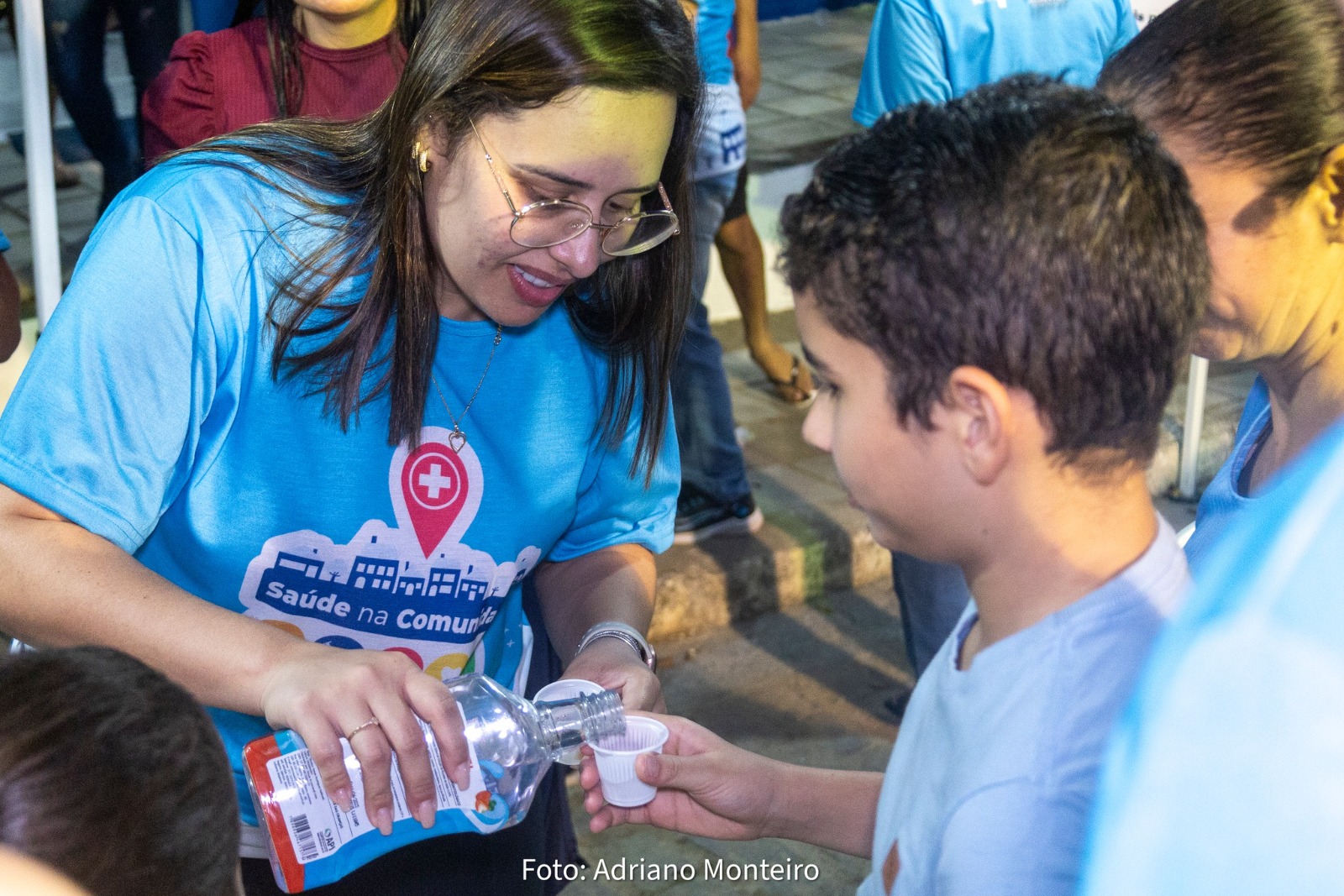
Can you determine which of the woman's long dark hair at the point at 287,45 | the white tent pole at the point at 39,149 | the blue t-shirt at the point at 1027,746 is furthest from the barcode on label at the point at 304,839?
the white tent pole at the point at 39,149

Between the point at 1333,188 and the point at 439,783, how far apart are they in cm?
116

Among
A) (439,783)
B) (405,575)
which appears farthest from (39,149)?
(439,783)

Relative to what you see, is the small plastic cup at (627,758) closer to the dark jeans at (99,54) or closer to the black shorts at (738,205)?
the dark jeans at (99,54)

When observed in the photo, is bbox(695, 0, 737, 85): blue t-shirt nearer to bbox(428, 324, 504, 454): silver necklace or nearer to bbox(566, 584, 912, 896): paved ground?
bbox(566, 584, 912, 896): paved ground

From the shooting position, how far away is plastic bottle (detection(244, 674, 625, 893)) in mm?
1439

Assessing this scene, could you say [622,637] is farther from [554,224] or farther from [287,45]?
[287,45]

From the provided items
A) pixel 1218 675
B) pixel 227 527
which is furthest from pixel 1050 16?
pixel 1218 675

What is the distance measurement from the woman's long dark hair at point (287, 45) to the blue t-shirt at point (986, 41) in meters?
1.07

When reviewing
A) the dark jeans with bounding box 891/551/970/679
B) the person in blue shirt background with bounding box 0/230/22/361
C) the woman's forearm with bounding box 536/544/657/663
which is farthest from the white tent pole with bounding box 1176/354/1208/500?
the person in blue shirt background with bounding box 0/230/22/361

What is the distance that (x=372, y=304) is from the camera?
5.51ft

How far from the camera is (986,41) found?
2973 millimetres

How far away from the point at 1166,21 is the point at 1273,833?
1048 millimetres

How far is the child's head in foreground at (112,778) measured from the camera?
0.97 m

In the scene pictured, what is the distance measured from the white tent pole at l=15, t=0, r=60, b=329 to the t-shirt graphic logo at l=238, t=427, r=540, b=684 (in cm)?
166
